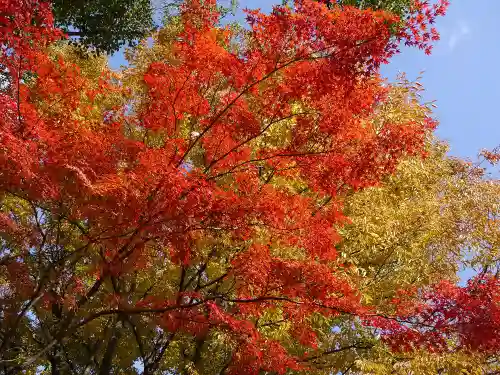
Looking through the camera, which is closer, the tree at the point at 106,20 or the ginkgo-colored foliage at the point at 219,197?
the ginkgo-colored foliage at the point at 219,197

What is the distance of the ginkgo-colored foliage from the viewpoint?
769 centimetres

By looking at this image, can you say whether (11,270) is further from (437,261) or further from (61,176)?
(437,261)

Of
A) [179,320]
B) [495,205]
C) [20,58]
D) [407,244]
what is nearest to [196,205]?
[179,320]

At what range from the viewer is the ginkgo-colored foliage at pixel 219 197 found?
7.69 meters

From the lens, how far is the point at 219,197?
8.10 metres

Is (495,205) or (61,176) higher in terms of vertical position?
(495,205)

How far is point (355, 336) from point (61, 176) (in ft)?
18.3

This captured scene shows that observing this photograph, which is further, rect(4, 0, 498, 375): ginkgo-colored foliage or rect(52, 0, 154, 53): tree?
rect(52, 0, 154, 53): tree

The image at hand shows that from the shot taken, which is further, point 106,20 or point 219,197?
point 106,20

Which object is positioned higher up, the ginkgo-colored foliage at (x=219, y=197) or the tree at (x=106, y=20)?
the tree at (x=106, y=20)

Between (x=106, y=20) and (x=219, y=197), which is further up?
(x=106, y=20)

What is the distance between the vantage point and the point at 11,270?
9008 mm

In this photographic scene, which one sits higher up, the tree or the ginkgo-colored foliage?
the tree

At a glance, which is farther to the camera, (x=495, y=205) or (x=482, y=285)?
(x=495, y=205)
